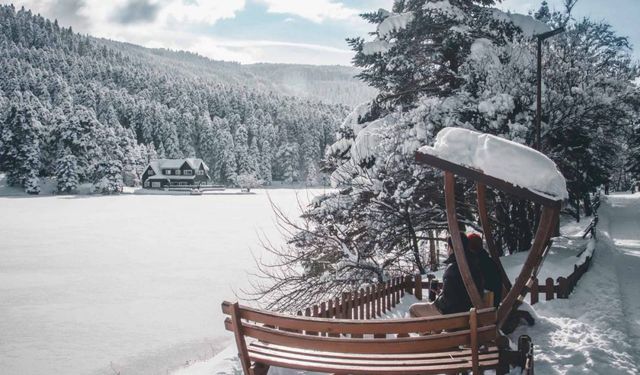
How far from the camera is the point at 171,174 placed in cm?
8900

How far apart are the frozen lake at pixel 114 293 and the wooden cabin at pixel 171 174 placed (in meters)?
55.9

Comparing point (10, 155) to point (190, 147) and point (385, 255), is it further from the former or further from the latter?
point (385, 255)

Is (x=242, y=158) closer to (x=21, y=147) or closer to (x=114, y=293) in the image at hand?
(x=21, y=147)

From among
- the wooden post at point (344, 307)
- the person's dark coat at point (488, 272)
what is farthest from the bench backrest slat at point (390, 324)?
the wooden post at point (344, 307)

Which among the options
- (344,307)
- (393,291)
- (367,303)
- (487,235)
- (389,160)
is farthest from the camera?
(389,160)

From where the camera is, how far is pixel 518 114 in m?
12.6

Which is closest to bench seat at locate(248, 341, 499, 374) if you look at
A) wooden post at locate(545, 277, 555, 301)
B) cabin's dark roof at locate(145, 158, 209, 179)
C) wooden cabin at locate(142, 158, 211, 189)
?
wooden post at locate(545, 277, 555, 301)

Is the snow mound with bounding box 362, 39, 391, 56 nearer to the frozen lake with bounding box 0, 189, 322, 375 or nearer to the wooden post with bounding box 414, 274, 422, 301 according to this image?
the frozen lake with bounding box 0, 189, 322, 375

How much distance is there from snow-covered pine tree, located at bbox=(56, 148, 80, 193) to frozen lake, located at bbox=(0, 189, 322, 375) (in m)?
36.7

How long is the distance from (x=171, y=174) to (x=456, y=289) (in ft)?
292

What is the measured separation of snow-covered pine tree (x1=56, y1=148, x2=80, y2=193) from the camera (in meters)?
66.1

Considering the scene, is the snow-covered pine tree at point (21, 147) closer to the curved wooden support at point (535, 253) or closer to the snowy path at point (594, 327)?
the snowy path at point (594, 327)

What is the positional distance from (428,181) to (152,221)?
3016 cm

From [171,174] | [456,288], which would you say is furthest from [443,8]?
[171,174]
